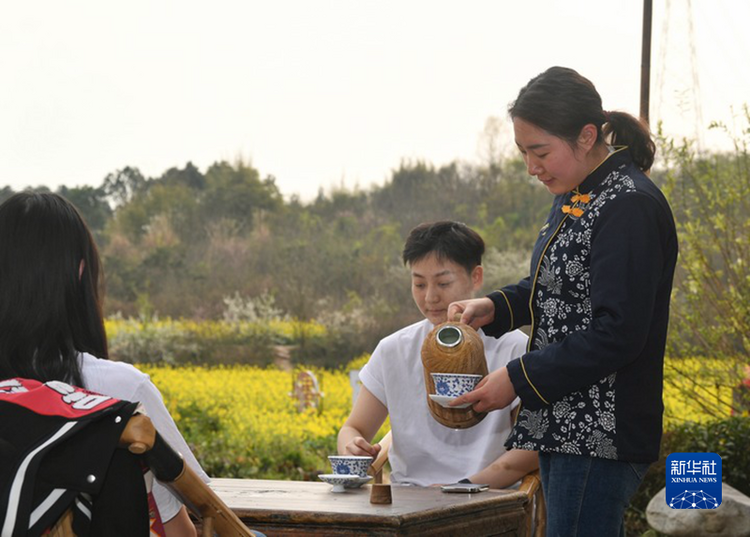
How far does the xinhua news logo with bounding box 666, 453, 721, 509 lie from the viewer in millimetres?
4762

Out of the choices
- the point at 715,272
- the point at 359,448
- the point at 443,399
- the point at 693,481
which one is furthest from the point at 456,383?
the point at 715,272

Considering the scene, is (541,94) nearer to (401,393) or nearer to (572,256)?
(572,256)

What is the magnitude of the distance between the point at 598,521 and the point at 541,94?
0.95m

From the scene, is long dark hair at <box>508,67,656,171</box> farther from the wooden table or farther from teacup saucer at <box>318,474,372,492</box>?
teacup saucer at <box>318,474,372,492</box>

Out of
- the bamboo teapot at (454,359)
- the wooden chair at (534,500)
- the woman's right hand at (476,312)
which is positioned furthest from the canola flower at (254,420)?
the bamboo teapot at (454,359)

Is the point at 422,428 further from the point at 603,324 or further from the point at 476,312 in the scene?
the point at 603,324

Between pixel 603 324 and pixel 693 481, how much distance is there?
10.7 ft

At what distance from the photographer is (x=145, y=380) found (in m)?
1.81

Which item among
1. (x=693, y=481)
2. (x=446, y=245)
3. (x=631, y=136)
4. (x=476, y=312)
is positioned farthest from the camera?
(x=693, y=481)

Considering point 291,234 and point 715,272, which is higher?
point 715,272

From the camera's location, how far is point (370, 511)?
221cm

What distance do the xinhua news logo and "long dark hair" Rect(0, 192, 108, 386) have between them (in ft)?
12.2

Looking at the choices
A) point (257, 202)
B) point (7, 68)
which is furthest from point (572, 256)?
point (257, 202)

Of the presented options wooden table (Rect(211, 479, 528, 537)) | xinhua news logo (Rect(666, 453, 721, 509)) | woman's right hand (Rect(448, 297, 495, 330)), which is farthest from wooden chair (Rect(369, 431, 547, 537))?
xinhua news logo (Rect(666, 453, 721, 509))
